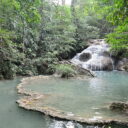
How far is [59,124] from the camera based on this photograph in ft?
16.3

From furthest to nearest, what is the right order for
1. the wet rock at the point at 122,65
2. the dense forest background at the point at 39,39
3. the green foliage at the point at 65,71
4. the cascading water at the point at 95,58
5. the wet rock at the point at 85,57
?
the wet rock at the point at 85,57 → the cascading water at the point at 95,58 → the wet rock at the point at 122,65 → the green foliage at the point at 65,71 → the dense forest background at the point at 39,39

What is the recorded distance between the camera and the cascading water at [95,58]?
738 inches

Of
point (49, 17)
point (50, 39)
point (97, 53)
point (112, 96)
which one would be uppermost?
point (49, 17)

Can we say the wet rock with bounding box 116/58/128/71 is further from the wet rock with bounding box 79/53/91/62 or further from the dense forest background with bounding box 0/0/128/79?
the wet rock with bounding box 79/53/91/62

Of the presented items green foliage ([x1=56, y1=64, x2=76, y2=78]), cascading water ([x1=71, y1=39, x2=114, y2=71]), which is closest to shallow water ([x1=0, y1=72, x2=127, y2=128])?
green foliage ([x1=56, y1=64, x2=76, y2=78])

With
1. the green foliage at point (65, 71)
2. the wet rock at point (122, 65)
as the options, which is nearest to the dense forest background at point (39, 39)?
the wet rock at point (122, 65)

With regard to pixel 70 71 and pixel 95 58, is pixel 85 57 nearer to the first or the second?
pixel 95 58

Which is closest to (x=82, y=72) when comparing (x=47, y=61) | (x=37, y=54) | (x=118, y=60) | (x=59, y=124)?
(x=47, y=61)

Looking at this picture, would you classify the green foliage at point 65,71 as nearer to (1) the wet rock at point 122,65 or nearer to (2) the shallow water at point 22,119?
(2) the shallow water at point 22,119

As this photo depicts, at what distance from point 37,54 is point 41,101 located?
33.5ft

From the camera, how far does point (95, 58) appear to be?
19.3 m

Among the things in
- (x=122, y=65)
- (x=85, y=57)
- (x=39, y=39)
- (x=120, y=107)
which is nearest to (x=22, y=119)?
(x=120, y=107)

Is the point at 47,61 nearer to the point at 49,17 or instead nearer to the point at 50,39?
the point at 50,39

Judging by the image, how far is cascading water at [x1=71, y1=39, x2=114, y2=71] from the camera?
18.7 meters
